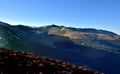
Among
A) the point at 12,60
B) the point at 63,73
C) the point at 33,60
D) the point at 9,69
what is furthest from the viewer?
the point at 33,60

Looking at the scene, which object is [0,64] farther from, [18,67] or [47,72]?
[47,72]

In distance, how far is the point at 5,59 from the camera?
72.0 ft

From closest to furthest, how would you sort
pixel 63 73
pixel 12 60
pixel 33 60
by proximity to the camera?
pixel 63 73 → pixel 12 60 → pixel 33 60

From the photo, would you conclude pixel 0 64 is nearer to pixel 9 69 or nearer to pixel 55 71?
pixel 9 69

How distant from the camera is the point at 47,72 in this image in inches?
823

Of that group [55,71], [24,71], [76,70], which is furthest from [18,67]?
[76,70]

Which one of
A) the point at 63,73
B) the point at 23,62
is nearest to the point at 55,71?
the point at 63,73

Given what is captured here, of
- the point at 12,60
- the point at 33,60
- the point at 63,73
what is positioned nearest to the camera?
the point at 63,73

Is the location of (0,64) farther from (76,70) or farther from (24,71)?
(76,70)

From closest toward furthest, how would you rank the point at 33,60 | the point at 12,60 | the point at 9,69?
the point at 9,69 < the point at 12,60 < the point at 33,60

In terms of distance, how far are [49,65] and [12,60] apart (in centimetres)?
257

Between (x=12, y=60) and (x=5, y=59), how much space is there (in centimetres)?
57

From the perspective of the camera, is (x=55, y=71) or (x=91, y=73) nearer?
(x=55, y=71)

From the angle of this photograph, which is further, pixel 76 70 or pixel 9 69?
pixel 76 70
